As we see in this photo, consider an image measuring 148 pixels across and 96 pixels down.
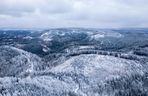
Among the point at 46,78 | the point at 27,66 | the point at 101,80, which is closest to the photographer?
the point at 46,78

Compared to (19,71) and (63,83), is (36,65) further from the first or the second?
(63,83)

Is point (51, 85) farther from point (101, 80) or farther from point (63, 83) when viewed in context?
point (101, 80)

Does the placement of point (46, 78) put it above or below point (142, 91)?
above

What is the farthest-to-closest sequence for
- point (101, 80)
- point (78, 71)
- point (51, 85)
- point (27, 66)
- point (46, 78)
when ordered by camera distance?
point (27, 66)
point (78, 71)
point (101, 80)
point (46, 78)
point (51, 85)

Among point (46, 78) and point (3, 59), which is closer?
point (46, 78)

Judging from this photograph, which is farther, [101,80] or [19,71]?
[19,71]

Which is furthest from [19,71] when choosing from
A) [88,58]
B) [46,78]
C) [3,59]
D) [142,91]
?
[142,91]

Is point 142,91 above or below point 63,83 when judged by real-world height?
below

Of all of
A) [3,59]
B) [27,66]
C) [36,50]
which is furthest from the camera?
[36,50]

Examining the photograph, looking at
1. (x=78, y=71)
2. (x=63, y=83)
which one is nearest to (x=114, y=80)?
(x=78, y=71)
